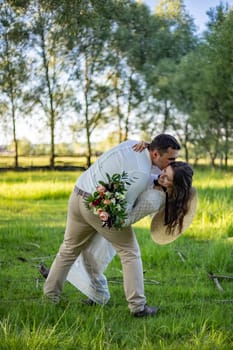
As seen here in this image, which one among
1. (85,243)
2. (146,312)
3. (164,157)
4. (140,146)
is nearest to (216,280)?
(146,312)

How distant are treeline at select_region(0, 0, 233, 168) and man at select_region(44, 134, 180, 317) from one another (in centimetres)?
2084

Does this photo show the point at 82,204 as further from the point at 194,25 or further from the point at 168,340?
the point at 194,25

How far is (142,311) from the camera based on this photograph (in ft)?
14.6

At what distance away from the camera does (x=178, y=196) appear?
4336 millimetres

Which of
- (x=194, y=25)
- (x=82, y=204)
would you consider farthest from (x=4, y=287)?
(x=194, y=25)

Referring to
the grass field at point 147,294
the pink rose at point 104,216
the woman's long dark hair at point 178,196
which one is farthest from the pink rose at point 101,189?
the grass field at point 147,294

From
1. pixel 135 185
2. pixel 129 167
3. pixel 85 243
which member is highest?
pixel 129 167

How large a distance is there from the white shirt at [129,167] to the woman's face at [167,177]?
0.34 feet

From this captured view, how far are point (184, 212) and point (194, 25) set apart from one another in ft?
105

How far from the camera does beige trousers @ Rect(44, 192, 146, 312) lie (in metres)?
4.44

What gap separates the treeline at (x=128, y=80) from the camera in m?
27.5

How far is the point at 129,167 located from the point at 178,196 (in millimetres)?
443

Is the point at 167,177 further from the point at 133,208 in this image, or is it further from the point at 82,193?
the point at 82,193

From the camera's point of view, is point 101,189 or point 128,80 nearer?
point 101,189
